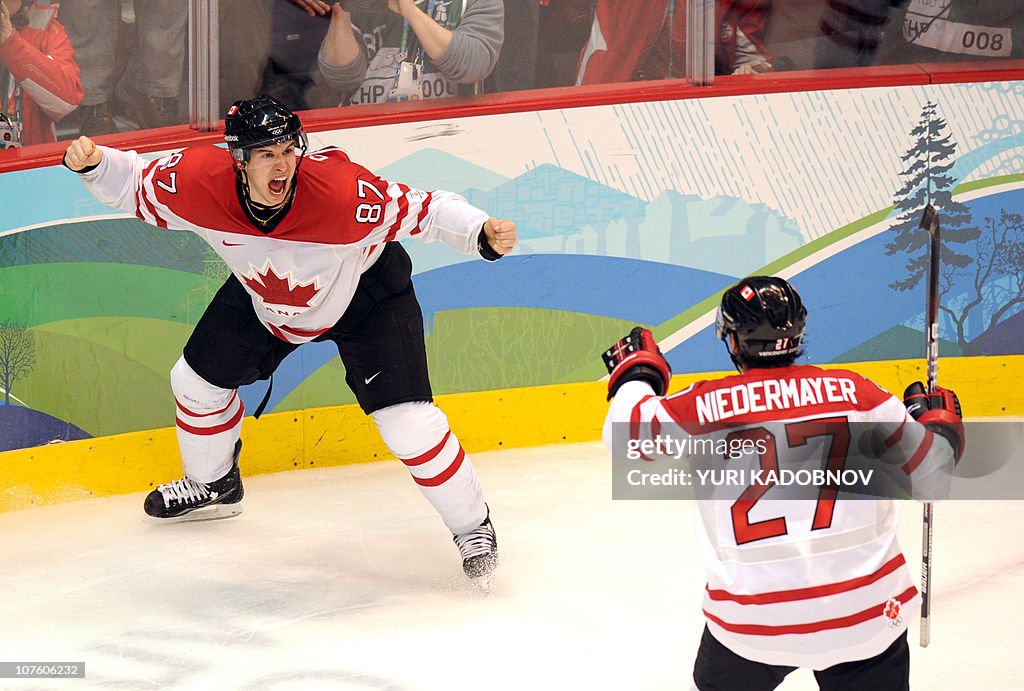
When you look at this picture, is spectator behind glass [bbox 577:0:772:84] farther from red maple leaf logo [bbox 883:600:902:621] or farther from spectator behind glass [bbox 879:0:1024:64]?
red maple leaf logo [bbox 883:600:902:621]

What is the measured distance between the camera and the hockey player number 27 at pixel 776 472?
1.98m

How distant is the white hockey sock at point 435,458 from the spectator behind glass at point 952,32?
92.6 inches

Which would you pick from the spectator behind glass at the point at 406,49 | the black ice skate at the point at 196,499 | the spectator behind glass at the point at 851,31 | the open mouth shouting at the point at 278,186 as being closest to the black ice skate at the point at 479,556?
the black ice skate at the point at 196,499

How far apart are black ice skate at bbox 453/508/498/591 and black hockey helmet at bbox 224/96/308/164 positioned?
1.10 m

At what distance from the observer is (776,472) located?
6.53 feet

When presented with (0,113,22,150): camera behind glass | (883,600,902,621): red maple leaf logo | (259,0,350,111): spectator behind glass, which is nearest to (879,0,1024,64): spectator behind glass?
(259,0,350,111): spectator behind glass

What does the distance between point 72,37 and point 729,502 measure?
9.25 feet

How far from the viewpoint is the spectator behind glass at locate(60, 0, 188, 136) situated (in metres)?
4.09

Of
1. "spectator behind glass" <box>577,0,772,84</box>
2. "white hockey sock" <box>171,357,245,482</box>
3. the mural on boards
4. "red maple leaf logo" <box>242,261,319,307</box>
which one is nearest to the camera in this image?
"red maple leaf logo" <box>242,261,319,307</box>

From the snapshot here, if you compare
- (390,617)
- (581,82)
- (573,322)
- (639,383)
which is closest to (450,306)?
(573,322)

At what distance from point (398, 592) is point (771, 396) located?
1780 millimetres

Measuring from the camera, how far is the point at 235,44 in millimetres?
4266

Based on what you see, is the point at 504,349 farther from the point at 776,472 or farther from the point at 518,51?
the point at 776,472

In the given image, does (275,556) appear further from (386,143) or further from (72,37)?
(72,37)
